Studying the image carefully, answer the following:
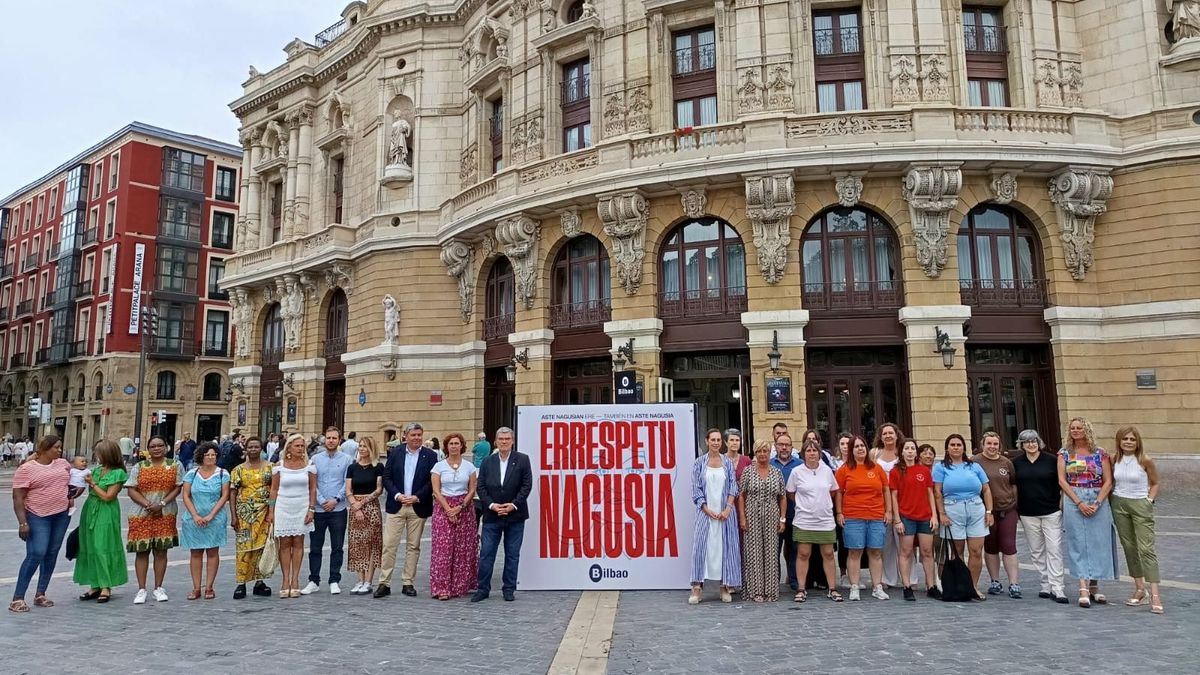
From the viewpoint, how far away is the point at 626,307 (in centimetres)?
2245

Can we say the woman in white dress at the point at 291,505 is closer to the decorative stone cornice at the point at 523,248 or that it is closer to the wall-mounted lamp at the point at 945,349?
the decorative stone cornice at the point at 523,248

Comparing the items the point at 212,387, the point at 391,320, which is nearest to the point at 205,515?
the point at 391,320

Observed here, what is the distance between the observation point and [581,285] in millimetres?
24469

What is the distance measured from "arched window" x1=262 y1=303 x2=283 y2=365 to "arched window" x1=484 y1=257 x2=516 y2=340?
14.3 metres

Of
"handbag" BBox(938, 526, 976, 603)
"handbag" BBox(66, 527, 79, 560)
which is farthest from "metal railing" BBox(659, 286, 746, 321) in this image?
"handbag" BBox(66, 527, 79, 560)

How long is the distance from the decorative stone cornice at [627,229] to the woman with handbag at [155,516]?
1458 cm

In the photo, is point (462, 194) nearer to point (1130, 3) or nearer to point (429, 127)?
point (429, 127)

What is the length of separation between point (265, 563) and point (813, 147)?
54.3 ft

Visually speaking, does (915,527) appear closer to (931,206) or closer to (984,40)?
(931,206)

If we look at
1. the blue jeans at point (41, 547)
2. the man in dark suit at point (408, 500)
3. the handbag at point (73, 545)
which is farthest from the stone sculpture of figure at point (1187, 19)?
the blue jeans at point (41, 547)

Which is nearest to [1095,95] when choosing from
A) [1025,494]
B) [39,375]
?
[1025,494]

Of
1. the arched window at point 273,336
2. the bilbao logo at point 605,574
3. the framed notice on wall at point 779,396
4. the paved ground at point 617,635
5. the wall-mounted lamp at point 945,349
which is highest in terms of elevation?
the arched window at point 273,336

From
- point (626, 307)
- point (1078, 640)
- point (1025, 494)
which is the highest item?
point (626, 307)

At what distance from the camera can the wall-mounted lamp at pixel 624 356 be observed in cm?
2173
